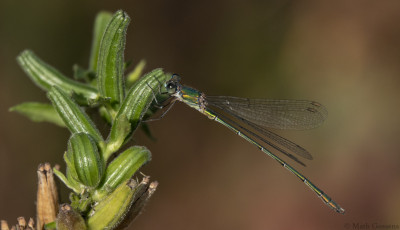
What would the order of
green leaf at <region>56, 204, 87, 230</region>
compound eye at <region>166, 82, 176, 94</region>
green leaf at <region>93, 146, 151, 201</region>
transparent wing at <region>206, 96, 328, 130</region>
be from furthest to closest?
1. transparent wing at <region>206, 96, 328, 130</region>
2. compound eye at <region>166, 82, 176, 94</region>
3. green leaf at <region>93, 146, 151, 201</region>
4. green leaf at <region>56, 204, 87, 230</region>

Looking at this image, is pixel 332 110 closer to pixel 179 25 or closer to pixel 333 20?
pixel 333 20

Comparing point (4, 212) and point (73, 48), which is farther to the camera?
point (73, 48)

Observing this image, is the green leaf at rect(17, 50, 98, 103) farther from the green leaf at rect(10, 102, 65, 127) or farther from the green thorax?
the green thorax

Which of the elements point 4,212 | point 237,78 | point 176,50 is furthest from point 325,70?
point 4,212

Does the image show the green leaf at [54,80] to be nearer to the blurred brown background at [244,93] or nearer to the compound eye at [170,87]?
the compound eye at [170,87]

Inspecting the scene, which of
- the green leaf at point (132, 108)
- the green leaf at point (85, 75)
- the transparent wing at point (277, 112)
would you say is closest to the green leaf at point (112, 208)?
the green leaf at point (132, 108)

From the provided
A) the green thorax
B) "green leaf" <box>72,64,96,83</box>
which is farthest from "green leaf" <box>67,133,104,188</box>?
the green thorax

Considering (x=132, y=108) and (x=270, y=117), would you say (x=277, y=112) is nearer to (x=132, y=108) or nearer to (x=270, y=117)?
(x=270, y=117)
